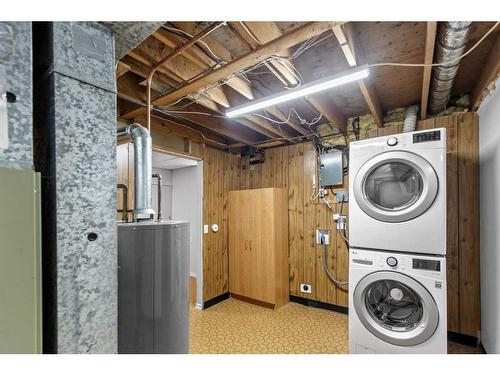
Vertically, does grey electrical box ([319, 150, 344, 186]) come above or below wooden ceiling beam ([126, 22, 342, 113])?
below

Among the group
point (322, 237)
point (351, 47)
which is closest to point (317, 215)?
point (322, 237)

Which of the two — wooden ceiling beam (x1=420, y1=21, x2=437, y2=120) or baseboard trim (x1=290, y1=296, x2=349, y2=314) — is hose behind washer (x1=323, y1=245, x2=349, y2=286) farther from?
wooden ceiling beam (x1=420, y1=21, x2=437, y2=120)

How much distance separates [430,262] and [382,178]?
79 cm

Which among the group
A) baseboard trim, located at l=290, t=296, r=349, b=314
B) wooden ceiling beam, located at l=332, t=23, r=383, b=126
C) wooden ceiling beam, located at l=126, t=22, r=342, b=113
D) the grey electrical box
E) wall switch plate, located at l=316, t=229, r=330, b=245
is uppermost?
wooden ceiling beam, located at l=332, t=23, r=383, b=126

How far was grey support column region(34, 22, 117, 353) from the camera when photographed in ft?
2.99

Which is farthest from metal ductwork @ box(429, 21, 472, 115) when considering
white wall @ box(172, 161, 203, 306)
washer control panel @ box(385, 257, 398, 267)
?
white wall @ box(172, 161, 203, 306)

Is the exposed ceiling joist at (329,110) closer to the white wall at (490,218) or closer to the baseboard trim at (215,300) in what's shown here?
the white wall at (490,218)

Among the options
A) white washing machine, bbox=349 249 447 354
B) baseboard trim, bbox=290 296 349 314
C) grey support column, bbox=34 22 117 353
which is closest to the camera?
grey support column, bbox=34 22 117 353

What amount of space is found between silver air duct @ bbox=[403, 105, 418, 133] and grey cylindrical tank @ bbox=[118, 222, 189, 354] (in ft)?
8.72

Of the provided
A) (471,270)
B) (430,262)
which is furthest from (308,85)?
(471,270)

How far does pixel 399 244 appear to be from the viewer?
2.12 m

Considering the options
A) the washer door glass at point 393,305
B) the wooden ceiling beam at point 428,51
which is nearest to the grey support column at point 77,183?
the wooden ceiling beam at point 428,51

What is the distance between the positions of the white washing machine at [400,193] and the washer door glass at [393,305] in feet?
1.21
